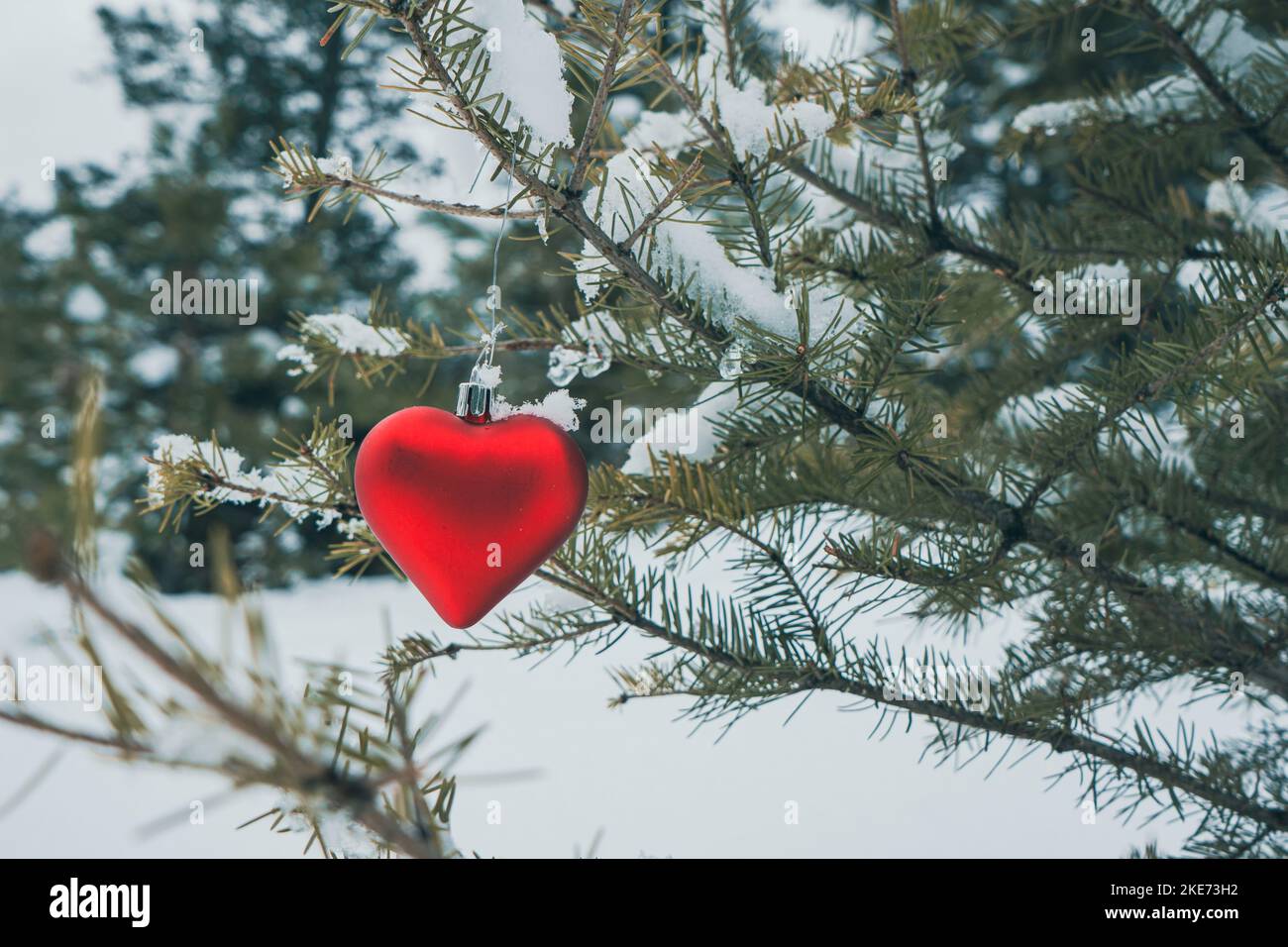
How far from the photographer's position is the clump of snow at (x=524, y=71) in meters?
0.54

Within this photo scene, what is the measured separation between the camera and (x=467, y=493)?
704mm

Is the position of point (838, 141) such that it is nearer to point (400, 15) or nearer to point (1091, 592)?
point (1091, 592)

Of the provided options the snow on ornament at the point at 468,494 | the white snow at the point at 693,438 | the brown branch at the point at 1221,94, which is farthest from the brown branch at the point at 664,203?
the brown branch at the point at 1221,94

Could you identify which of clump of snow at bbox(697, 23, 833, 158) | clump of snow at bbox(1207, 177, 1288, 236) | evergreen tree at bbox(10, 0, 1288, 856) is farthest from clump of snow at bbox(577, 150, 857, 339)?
clump of snow at bbox(1207, 177, 1288, 236)

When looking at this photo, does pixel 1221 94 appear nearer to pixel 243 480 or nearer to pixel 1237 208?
pixel 1237 208

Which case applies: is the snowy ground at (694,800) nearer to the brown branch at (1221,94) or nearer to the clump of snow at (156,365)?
the brown branch at (1221,94)

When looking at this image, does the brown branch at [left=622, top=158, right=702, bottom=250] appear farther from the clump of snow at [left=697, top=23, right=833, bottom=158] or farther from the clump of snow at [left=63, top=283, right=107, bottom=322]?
the clump of snow at [left=63, top=283, right=107, bottom=322]

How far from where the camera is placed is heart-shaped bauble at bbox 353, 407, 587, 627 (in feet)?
2.28

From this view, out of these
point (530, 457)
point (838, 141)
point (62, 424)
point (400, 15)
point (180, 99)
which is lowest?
point (530, 457)

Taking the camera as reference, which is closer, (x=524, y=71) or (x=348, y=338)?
(x=524, y=71)

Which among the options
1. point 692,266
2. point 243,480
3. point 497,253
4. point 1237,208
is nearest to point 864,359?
point 692,266

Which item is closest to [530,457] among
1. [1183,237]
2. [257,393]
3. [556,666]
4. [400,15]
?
[400,15]

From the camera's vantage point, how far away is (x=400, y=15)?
1.51 ft
